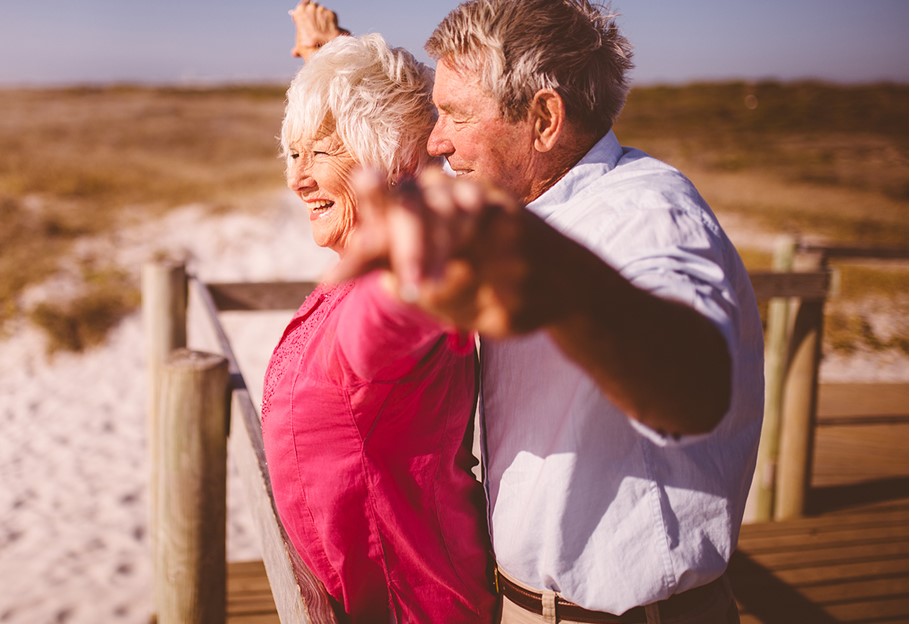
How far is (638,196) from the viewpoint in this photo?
1.06 m

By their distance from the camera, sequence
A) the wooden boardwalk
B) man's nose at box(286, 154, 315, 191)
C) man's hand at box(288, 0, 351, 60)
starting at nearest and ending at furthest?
man's nose at box(286, 154, 315, 191)
man's hand at box(288, 0, 351, 60)
the wooden boardwalk

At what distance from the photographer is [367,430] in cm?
115

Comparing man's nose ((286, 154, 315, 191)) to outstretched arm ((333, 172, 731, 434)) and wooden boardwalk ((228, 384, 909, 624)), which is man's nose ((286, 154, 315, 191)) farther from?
wooden boardwalk ((228, 384, 909, 624))

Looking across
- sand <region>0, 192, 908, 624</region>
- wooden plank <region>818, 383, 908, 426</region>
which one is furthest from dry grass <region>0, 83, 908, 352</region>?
wooden plank <region>818, 383, 908, 426</region>

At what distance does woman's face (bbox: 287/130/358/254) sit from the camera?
4.47 ft

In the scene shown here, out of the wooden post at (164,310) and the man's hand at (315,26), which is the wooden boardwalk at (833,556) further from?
the man's hand at (315,26)

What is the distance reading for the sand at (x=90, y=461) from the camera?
4.30 m

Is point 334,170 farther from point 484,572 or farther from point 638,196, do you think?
point 484,572

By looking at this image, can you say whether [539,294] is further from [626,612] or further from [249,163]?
[249,163]

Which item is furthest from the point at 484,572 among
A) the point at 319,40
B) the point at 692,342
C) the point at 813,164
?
the point at 813,164

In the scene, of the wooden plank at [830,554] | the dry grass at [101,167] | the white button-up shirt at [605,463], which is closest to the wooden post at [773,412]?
the wooden plank at [830,554]

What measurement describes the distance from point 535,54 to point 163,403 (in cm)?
122

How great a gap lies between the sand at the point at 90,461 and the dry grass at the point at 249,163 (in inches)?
27.4

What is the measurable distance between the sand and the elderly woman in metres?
3.33
